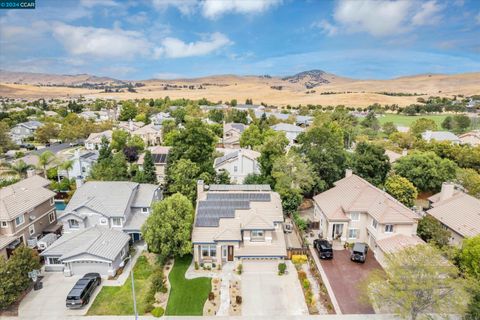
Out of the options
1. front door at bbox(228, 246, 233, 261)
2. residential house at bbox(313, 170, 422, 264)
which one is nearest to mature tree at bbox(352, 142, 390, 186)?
residential house at bbox(313, 170, 422, 264)

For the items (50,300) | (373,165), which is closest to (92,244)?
(50,300)

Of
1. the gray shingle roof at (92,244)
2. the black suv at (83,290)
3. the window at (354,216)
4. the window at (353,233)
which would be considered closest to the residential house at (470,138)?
the window at (354,216)

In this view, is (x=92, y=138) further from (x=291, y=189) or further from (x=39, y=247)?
(x=291, y=189)

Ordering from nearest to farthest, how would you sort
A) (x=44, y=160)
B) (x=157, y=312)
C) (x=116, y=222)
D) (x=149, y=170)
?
(x=157, y=312), (x=116, y=222), (x=149, y=170), (x=44, y=160)

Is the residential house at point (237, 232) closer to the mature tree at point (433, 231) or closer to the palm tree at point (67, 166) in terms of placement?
the mature tree at point (433, 231)

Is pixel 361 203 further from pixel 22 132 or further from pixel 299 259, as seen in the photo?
pixel 22 132

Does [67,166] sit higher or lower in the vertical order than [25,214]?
higher

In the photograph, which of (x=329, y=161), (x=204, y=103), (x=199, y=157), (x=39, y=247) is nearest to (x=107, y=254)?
(x=39, y=247)
